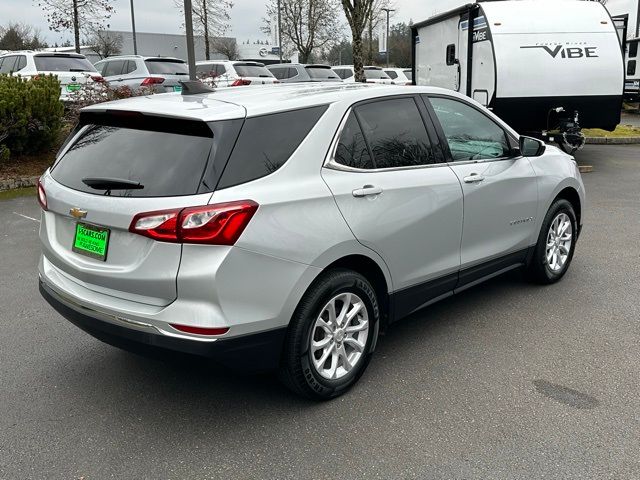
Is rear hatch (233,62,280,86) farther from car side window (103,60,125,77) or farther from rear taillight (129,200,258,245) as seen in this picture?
rear taillight (129,200,258,245)

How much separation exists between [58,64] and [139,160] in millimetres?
12802

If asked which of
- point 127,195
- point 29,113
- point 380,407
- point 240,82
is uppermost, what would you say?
point 240,82

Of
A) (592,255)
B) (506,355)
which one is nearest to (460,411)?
(506,355)

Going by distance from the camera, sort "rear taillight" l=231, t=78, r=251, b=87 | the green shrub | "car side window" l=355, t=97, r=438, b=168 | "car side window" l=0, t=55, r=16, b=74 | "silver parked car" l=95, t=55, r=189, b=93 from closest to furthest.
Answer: "car side window" l=355, t=97, r=438, b=168 → the green shrub → "car side window" l=0, t=55, r=16, b=74 → "silver parked car" l=95, t=55, r=189, b=93 → "rear taillight" l=231, t=78, r=251, b=87

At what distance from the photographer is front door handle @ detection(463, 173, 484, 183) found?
162 inches

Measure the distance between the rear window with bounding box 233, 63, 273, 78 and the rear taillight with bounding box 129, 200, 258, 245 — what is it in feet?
49.4

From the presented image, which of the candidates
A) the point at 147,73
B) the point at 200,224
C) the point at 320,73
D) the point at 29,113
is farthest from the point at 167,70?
the point at 200,224

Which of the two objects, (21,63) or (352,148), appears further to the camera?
(21,63)

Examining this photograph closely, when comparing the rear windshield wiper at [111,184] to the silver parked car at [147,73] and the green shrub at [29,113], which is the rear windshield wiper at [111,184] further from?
the silver parked car at [147,73]

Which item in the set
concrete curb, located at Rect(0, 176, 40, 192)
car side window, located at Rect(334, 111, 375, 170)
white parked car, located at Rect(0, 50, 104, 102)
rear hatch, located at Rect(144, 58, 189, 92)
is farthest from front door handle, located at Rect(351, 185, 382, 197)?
rear hatch, located at Rect(144, 58, 189, 92)

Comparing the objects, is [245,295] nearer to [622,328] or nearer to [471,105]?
[471,105]

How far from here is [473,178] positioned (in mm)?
4156

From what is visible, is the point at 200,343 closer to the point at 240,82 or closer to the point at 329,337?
the point at 329,337

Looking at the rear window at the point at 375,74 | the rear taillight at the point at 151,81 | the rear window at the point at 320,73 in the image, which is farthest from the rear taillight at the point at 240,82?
the rear window at the point at 375,74
